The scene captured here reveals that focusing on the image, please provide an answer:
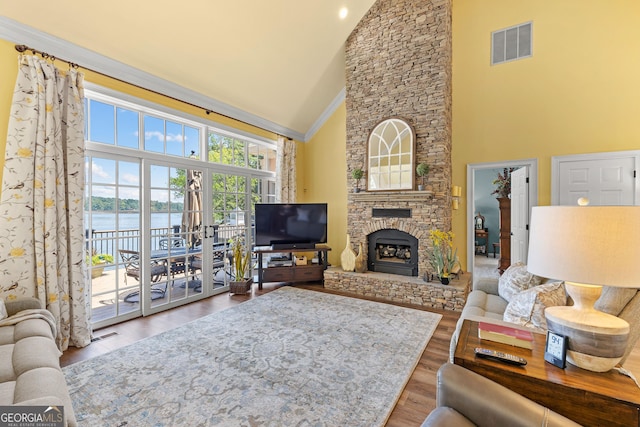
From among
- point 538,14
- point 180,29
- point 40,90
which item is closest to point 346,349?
point 40,90

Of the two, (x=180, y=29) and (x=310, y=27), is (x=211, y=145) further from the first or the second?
(x=310, y=27)

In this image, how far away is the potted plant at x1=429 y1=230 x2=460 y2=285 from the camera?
4.04 meters

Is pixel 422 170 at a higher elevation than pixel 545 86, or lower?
lower

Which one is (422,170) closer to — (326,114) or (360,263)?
(360,263)

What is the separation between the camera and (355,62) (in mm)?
4949

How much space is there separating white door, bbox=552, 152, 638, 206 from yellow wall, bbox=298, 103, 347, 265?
133 inches

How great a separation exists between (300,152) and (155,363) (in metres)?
4.66

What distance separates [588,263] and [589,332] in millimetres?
315

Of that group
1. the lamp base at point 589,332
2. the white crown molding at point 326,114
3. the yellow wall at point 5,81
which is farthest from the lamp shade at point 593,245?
the white crown molding at point 326,114

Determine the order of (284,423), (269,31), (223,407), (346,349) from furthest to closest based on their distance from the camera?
(269,31) < (346,349) < (223,407) < (284,423)

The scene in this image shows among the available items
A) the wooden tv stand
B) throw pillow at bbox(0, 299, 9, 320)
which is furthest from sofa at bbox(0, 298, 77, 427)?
the wooden tv stand

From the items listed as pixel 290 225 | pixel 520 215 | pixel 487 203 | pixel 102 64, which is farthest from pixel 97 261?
pixel 487 203

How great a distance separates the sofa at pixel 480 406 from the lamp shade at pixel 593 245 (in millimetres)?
528

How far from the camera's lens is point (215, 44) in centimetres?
367
